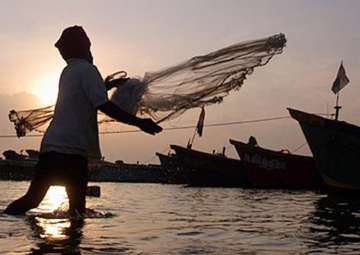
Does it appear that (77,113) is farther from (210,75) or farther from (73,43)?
(210,75)

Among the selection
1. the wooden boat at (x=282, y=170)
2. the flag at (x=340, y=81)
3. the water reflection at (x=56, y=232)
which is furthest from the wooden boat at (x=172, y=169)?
the water reflection at (x=56, y=232)

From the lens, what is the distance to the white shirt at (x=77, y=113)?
251 inches

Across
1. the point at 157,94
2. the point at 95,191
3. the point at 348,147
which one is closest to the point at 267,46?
the point at 157,94

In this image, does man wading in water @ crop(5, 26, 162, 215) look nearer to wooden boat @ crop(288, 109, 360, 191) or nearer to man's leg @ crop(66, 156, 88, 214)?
man's leg @ crop(66, 156, 88, 214)

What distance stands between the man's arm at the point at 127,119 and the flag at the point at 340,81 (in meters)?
19.4

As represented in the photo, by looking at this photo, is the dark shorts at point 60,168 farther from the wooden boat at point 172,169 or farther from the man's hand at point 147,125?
the wooden boat at point 172,169

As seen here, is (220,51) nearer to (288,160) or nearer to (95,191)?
(95,191)

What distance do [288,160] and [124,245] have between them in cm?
3040

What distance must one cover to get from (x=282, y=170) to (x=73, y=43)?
2888 cm

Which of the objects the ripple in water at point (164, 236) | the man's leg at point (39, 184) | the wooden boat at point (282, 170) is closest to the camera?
the ripple in water at point (164, 236)

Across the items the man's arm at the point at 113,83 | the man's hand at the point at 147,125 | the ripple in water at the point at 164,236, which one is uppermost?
the man's arm at the point at 113,83

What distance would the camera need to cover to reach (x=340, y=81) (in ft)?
80.5

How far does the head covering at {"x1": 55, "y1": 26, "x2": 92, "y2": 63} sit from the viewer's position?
6.69 m

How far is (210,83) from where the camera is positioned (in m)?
8.34
